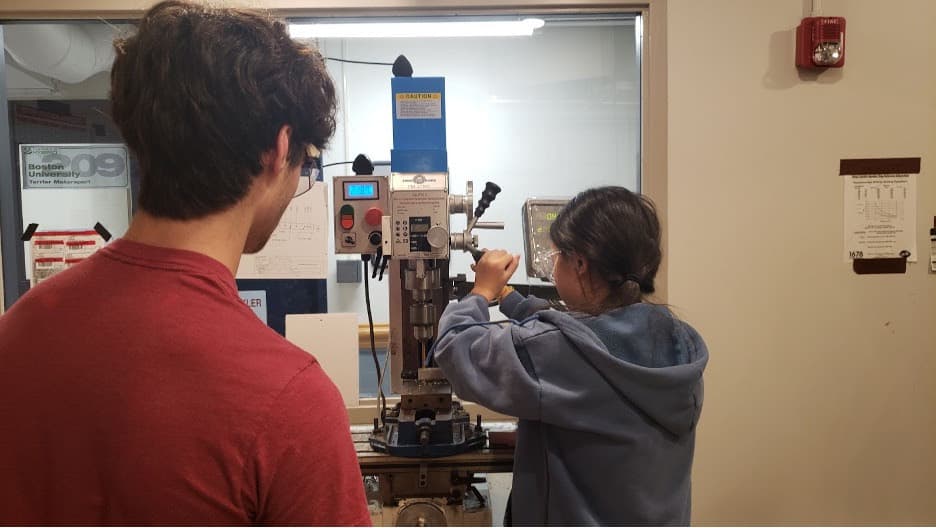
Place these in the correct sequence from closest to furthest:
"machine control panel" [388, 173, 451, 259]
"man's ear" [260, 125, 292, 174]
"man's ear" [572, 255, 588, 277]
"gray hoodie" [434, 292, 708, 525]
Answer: "man's ear" [260, 125, 292, 174], "gray hoodie" [434, 292, 708, 525], "man's ear" [572, 255, 588, 277], "machine control panel" [388, 173, 451, 259]

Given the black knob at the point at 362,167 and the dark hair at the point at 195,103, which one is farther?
the black knob at the point at 362,167

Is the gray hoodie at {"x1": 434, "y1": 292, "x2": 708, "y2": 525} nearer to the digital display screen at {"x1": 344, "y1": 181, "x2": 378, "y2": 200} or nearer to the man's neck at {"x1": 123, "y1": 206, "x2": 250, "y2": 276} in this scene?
the digital display screen at {"x1": 344, "y1": 181, "x2": 378, "y2": 200}

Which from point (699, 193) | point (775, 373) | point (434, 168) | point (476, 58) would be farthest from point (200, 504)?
point (476, 58)

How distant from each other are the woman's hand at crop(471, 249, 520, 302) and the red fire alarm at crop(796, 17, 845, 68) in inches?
51.6

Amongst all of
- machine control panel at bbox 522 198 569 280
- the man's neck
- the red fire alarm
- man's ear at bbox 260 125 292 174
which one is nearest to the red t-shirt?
the man's neck

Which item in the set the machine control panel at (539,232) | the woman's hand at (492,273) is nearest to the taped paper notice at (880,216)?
the machine control panel at (539,232)

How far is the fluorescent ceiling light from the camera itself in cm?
202

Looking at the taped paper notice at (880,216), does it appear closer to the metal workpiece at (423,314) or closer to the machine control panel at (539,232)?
the machine control panel at (539,232)

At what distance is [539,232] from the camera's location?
1.42 m

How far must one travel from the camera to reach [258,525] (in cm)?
57

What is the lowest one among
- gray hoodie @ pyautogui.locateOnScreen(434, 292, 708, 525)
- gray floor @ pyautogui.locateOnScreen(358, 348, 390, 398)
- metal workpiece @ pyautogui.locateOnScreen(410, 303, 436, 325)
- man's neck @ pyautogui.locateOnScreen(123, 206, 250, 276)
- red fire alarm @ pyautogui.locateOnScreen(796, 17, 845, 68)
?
gray floor @ pyautogui.locateOnScreen(358, 348, 390, 398)

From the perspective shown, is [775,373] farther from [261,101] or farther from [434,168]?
[261,101]

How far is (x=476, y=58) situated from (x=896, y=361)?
2261mm

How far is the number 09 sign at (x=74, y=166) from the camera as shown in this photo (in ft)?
6.75
